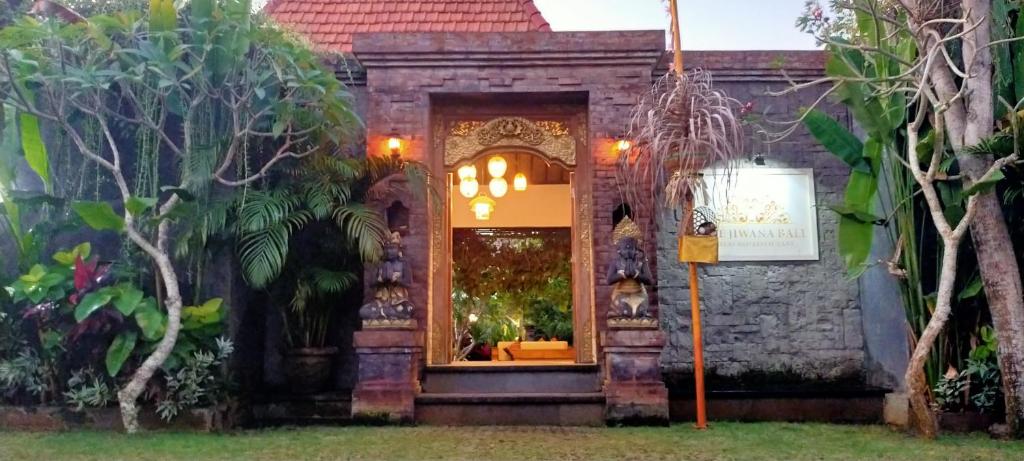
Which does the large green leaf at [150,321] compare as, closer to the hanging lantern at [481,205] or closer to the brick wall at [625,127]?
the brick wall at [625,127]

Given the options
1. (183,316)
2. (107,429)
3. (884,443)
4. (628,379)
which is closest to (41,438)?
(107,429)

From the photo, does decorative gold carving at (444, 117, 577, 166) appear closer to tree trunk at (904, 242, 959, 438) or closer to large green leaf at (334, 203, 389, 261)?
large green leaf at (334, 203, 389, 261)

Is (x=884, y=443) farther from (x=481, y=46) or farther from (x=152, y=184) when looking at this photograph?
(x=152, y=184)

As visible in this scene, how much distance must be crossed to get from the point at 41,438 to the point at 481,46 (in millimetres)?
4116

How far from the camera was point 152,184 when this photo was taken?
550cm

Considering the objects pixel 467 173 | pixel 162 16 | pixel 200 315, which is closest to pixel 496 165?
pixel 467 173

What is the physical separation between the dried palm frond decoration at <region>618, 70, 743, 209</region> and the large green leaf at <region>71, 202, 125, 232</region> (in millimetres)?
3383

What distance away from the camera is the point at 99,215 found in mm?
4914

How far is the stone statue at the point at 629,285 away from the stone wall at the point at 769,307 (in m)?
1.00

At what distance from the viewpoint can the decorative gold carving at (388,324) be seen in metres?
5.62

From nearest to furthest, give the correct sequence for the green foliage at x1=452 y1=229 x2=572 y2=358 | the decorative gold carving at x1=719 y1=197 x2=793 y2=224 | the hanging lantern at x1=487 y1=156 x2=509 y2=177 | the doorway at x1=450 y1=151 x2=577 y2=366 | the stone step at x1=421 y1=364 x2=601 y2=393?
the stone step at x1=421 y1=364 x2=601 y2=393 < the decorative gold carving at x1=719 y1=197 x2=793 y2=224 < the hanging lantern at x1=487 y1=156 x2=509 y2=177 < the doorway at x1=450 y1=151 x2=577 y2=366 < the green foliage at x1=452 y1=229 x2=572 y2=358

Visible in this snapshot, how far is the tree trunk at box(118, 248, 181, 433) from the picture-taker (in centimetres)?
492

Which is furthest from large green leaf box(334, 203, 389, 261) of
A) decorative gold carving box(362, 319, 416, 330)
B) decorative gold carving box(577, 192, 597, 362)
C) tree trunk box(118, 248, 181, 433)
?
decorative gold carving box(577, 192, 597, 362)

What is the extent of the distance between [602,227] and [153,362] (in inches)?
134
